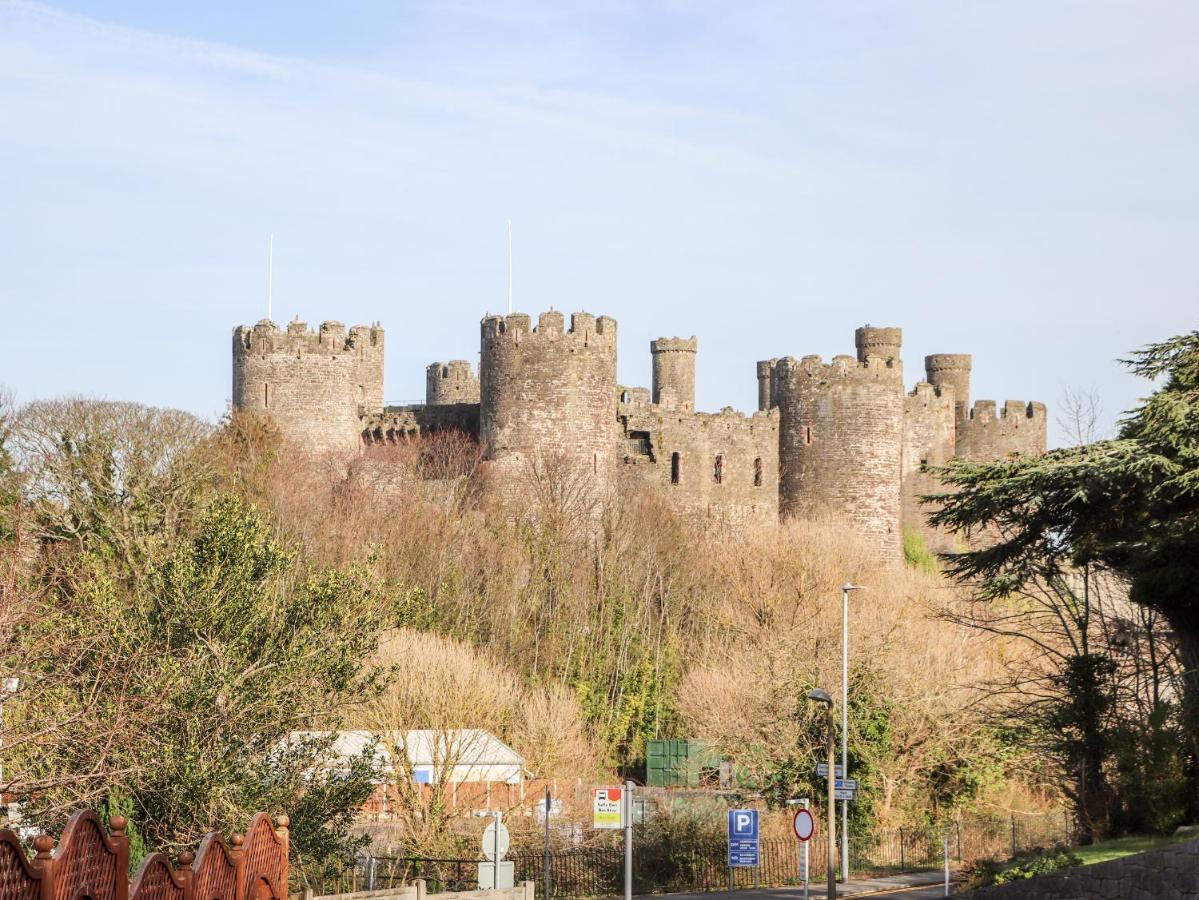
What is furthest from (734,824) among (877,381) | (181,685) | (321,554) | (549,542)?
(877,381)

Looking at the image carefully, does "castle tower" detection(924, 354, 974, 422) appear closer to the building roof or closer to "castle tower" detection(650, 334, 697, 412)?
"castle tower" detection(650, 334, 697, 412)

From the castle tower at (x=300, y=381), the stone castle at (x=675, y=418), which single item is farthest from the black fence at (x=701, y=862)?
the castle tower at (x=300, y=381)

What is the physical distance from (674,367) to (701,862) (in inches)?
1547

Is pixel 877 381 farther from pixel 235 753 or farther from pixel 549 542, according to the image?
pixel 235 753

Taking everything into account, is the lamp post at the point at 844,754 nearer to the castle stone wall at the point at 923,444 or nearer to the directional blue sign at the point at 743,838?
the directional blue sign at the point at 743,838

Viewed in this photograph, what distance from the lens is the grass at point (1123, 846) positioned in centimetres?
2198

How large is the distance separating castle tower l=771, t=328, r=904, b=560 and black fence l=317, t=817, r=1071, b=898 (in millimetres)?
22764

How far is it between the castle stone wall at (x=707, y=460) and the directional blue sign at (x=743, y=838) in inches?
1277

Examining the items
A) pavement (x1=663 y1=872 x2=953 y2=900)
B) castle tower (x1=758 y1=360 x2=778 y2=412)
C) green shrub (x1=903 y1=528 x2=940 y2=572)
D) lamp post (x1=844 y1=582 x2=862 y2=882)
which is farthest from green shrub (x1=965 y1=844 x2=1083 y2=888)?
castle tower (x1=758 y1=360 x2=778 y2=412)

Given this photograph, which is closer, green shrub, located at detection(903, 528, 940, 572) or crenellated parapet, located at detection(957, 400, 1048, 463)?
green shrub, located at detection(903, 528, 940, 572)

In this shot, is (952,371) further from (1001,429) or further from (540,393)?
(540,393)

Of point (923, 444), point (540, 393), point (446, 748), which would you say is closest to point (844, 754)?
point (446, 748)

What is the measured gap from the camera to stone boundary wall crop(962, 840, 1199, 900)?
64.5ft

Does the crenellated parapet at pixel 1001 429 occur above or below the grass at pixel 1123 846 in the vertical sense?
above
